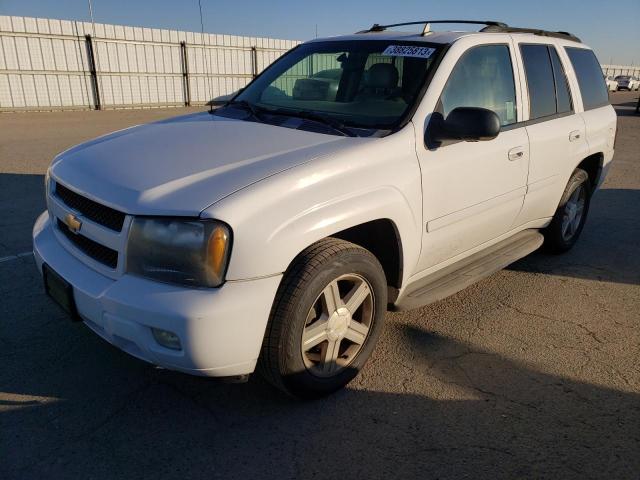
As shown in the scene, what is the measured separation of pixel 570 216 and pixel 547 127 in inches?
47.6

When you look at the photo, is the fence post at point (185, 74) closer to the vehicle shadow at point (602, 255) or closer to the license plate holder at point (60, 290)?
the vehicle shadow at point (602, 255)

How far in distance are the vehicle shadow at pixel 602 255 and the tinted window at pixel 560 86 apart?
1339 mm

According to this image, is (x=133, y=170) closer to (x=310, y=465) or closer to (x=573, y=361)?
(x=310, y=465)

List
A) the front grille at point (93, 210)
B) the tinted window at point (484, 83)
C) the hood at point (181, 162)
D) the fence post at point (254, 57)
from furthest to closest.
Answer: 1. the fence post at point (254, 57)
2. the tinted window at point (484, 83)
3. the front grille at point (93, 210)
4. the hood at point (181, 162)

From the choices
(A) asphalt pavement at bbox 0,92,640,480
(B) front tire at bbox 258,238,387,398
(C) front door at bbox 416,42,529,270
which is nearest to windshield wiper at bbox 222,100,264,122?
(C) front door at bbox 416,42,529,270

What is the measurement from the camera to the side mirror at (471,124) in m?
2.74

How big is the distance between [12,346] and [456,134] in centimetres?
281

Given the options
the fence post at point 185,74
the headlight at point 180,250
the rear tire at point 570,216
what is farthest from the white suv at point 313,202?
the fence post at point 185,74

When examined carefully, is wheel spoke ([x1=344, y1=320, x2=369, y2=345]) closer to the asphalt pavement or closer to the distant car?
the asphalt pavement

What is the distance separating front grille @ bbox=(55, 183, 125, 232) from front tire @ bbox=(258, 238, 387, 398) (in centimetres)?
78

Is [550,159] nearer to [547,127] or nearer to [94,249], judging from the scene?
[547,127]

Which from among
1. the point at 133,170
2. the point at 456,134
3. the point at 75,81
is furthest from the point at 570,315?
the point at 75,81

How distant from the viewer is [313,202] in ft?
7.57

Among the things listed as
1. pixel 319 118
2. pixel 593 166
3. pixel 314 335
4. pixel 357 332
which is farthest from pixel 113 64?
pixel 314 335
